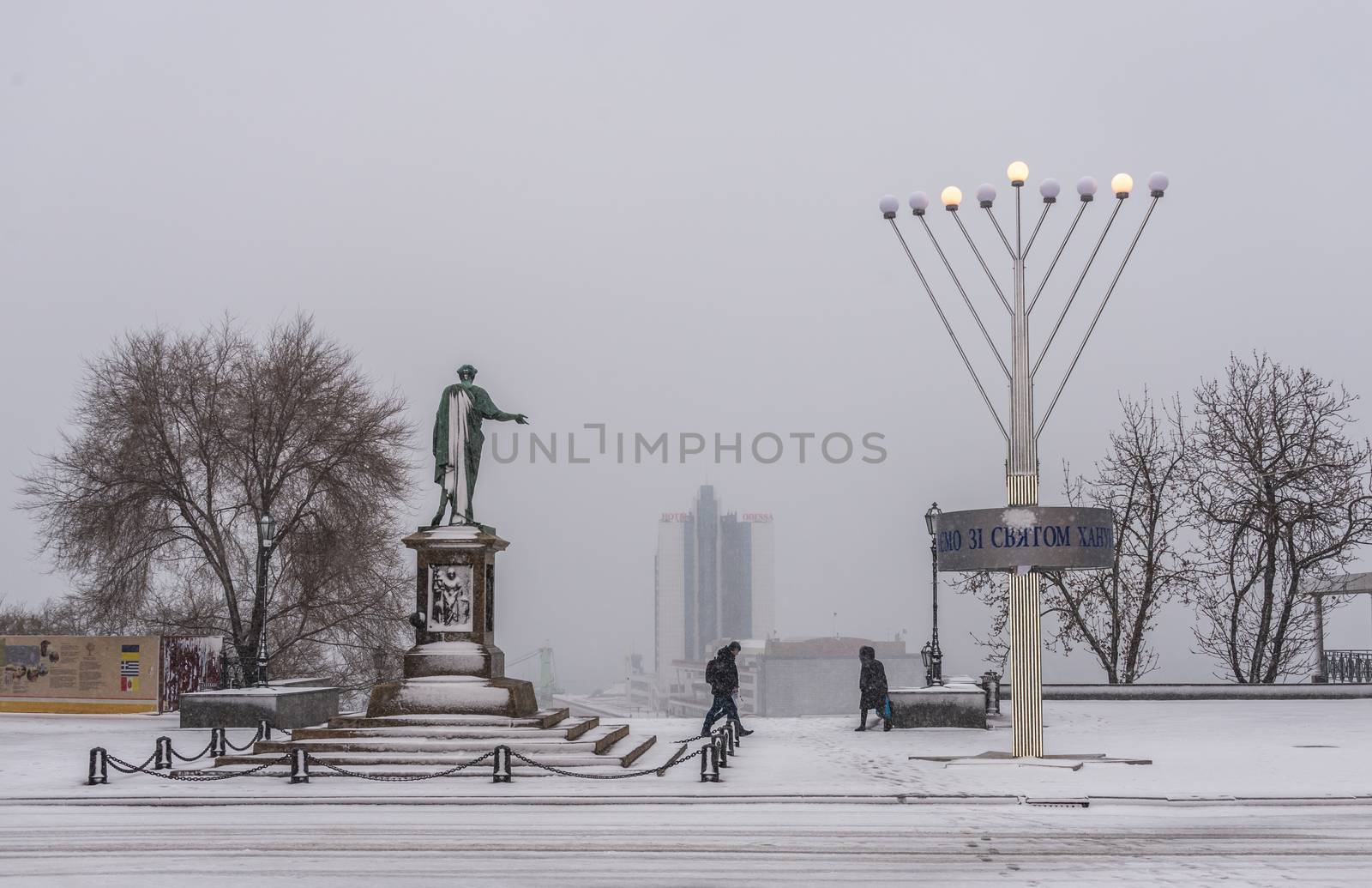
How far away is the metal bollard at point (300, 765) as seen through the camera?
17203mm

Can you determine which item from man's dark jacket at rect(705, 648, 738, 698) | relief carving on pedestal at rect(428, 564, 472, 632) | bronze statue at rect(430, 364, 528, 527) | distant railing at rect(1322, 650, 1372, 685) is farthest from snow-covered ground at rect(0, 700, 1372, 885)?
distant railing at rect(1322, 650, 1372, 685)

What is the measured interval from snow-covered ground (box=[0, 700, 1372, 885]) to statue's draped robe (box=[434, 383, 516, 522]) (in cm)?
528

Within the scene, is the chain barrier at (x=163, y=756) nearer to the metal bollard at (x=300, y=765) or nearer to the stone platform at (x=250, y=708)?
the metal bollard at (x=300, y=765)

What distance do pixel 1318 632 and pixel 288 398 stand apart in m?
30.4

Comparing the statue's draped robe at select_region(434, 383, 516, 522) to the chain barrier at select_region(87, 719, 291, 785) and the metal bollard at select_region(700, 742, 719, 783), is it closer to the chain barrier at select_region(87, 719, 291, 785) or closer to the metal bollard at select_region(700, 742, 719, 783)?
the chain barrier at select_region(87, 719, 291, 785)

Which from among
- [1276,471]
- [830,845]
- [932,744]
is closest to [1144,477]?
[1276,471]

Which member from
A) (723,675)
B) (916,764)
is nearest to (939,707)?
(723,675)

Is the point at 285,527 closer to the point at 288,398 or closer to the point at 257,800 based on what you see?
the point at 288,398

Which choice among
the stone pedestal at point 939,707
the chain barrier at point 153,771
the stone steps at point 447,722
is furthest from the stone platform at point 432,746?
the stone pedestal at point 939,707

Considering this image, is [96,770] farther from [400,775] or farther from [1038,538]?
[1038,538]

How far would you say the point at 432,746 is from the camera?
60.9ft

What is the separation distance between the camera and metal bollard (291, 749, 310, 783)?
17.2 meters

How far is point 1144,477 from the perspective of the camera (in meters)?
39.7

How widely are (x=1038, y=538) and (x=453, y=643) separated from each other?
923 cm
